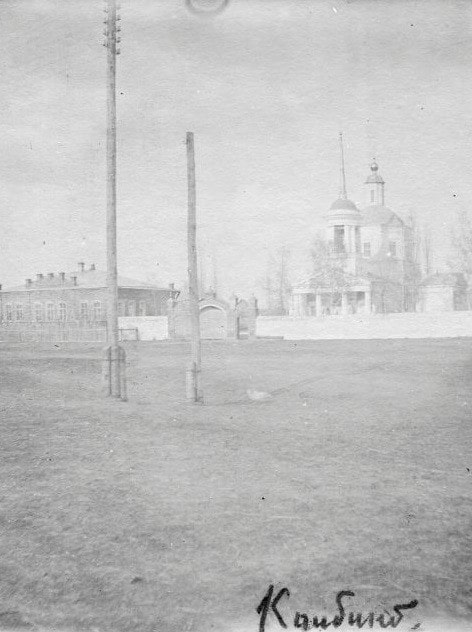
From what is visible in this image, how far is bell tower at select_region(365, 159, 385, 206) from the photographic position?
6825 cm

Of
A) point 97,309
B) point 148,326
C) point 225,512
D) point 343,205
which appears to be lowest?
point 225,512

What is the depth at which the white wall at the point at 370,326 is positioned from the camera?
3644 cm

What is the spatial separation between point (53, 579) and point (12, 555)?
0.58 meters

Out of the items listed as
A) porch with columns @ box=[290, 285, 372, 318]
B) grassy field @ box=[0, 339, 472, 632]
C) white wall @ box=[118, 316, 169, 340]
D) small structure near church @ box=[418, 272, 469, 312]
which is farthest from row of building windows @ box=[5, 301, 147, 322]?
grassy field @ box=[0, 339, 472, 632]

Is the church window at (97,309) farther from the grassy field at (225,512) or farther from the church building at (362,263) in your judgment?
the grassy field at (225,512)

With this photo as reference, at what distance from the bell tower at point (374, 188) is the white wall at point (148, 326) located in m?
35.6

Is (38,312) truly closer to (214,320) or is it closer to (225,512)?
(214,320)

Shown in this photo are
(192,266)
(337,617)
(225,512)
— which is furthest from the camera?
(192,266)

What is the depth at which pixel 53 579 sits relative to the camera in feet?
11.8

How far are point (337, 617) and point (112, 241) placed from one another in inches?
388

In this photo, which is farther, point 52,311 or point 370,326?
point 52,311

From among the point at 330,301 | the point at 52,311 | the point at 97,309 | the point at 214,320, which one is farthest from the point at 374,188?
the point at 52,311

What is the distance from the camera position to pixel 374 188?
68938 millimetres

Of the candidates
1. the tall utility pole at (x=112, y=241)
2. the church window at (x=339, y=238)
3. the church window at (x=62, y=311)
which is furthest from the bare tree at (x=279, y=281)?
the tall utility pole at (x=112, y=241)
